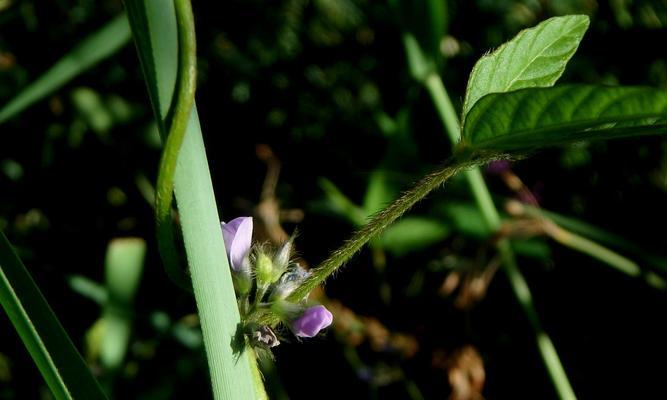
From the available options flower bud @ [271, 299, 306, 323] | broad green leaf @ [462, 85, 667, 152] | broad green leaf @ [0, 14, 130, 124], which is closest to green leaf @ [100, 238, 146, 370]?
broad green leaf @ [0, 14, 130, 124]

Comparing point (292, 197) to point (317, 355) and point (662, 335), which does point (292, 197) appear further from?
point (662, 335)

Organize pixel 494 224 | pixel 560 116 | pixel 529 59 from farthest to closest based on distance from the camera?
pixel 494 224, pixel 529 59, pixel 560 116

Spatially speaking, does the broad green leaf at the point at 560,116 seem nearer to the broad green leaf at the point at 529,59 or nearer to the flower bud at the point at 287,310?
the broad green leaf at the point at 529,59

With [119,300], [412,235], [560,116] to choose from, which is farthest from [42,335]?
[412,235]

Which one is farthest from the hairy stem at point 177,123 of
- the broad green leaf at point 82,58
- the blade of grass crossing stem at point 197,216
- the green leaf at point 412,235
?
the green leaf at point 412,235

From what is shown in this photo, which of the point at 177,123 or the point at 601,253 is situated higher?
the point at 177,123

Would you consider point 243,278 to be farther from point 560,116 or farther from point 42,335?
point 560,116
